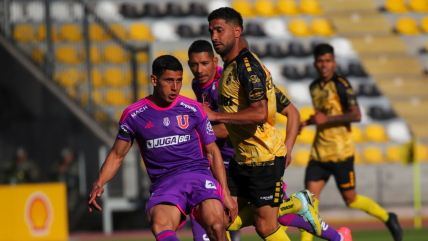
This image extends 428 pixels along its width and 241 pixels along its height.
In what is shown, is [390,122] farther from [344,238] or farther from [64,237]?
[344,238]

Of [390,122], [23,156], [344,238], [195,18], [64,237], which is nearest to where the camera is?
[344,238]

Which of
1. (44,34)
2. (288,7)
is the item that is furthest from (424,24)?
(44,34)

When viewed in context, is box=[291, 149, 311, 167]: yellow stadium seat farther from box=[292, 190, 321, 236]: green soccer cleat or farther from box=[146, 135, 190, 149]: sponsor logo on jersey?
box=[146, 135, 190, 149]: sponsor logo on jersey

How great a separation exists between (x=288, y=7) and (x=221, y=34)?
49.3 feet

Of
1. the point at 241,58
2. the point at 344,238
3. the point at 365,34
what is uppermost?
the point at 365,34

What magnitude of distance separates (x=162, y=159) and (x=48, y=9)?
399 inches

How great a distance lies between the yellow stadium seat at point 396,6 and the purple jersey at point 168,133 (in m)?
16.5

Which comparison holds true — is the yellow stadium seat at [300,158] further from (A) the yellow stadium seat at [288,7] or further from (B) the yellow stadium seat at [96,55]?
(A) the yellow stadium seat at [288,7]

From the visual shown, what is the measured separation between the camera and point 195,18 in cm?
1916

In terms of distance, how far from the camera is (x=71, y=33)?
1429cm

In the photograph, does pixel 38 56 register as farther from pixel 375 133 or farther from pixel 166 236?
pixel 166 236

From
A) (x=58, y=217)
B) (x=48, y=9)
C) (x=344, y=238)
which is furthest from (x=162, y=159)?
(x=48, y=9)

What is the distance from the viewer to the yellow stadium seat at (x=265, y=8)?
64.9 feet

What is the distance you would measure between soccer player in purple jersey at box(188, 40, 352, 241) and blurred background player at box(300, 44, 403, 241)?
1.56m
